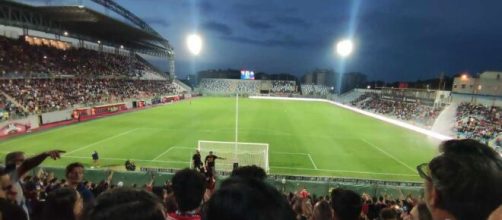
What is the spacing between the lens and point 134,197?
170 cm

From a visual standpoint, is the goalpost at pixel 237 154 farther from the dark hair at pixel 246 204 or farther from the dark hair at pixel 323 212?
the dark hair at pixel 246 204

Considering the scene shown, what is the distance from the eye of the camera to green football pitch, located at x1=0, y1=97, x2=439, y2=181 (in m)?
21.3

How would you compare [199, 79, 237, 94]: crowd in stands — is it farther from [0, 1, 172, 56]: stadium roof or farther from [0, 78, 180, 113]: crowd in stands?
[0, 78, 180, 113]: crowd in stands

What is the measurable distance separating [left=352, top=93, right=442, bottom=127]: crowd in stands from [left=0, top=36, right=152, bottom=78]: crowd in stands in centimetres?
5345

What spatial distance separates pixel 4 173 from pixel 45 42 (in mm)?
57143

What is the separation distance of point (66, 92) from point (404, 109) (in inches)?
2191

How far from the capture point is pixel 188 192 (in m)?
3.30

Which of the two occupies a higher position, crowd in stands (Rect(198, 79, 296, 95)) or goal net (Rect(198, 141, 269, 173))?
crowd in stands (Rect(198, 79, 296, 95))

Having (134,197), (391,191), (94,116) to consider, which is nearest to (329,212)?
(134,197)

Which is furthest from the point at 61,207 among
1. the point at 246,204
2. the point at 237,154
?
the point at 237,154

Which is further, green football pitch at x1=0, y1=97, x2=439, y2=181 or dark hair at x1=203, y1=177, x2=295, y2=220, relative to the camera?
green football pitch at x1=0, y1=97, x2=439, y2=181

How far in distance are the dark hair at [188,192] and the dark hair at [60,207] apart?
122 cm

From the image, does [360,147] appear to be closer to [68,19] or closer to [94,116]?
[94,116]

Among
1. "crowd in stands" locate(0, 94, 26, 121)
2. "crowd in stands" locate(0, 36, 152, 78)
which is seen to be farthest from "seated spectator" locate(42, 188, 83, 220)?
"crowd in stands" locate(0, 36, 152, 78)
